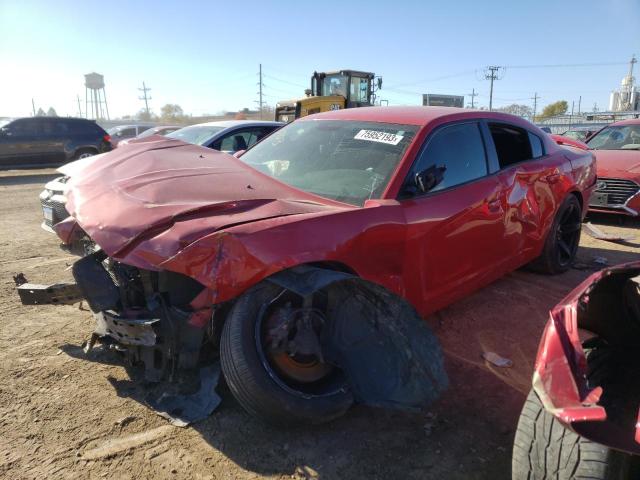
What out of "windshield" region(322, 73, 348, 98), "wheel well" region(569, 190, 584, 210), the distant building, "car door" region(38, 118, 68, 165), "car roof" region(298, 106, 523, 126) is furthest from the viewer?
the distant building

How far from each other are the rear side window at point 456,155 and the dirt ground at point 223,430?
1.17 metres

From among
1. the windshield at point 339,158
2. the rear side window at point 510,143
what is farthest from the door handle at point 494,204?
the windshield at point 339,158

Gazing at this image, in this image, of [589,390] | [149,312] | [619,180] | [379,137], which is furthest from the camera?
A: [619,180]

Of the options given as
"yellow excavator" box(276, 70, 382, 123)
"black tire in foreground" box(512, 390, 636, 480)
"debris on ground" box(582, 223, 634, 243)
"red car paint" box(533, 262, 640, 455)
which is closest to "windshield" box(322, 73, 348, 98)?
"yellow excavator" box(276, 70, 382, 123)

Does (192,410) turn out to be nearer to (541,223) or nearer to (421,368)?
(421,368)

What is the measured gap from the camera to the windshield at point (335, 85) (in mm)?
15047

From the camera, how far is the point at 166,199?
8.61ft

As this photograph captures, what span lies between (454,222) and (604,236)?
4.55m

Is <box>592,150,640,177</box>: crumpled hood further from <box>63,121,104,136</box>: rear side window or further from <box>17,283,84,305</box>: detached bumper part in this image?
<box>63,121,104,136</box>: rear side window

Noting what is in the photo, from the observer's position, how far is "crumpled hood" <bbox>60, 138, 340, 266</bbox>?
2328 mm

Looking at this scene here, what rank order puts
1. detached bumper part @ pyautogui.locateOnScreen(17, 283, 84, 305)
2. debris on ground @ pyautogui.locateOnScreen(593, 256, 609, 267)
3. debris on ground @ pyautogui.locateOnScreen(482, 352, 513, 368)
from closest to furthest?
detached bumper part @ pyautogui.locateOnScreen(17, 283, 84, 305) < debris on ground @ pyautogui.locateOnScreen(482, 352, 513, 368) < debris on ground @ pyautogui.locateOnScreen(593, 256, 609, 267)

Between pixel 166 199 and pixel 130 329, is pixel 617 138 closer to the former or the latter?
pixel 166 199

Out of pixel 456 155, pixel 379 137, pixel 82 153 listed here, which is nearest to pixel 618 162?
pixel 456 155

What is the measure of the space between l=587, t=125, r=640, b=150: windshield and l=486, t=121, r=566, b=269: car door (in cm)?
489
